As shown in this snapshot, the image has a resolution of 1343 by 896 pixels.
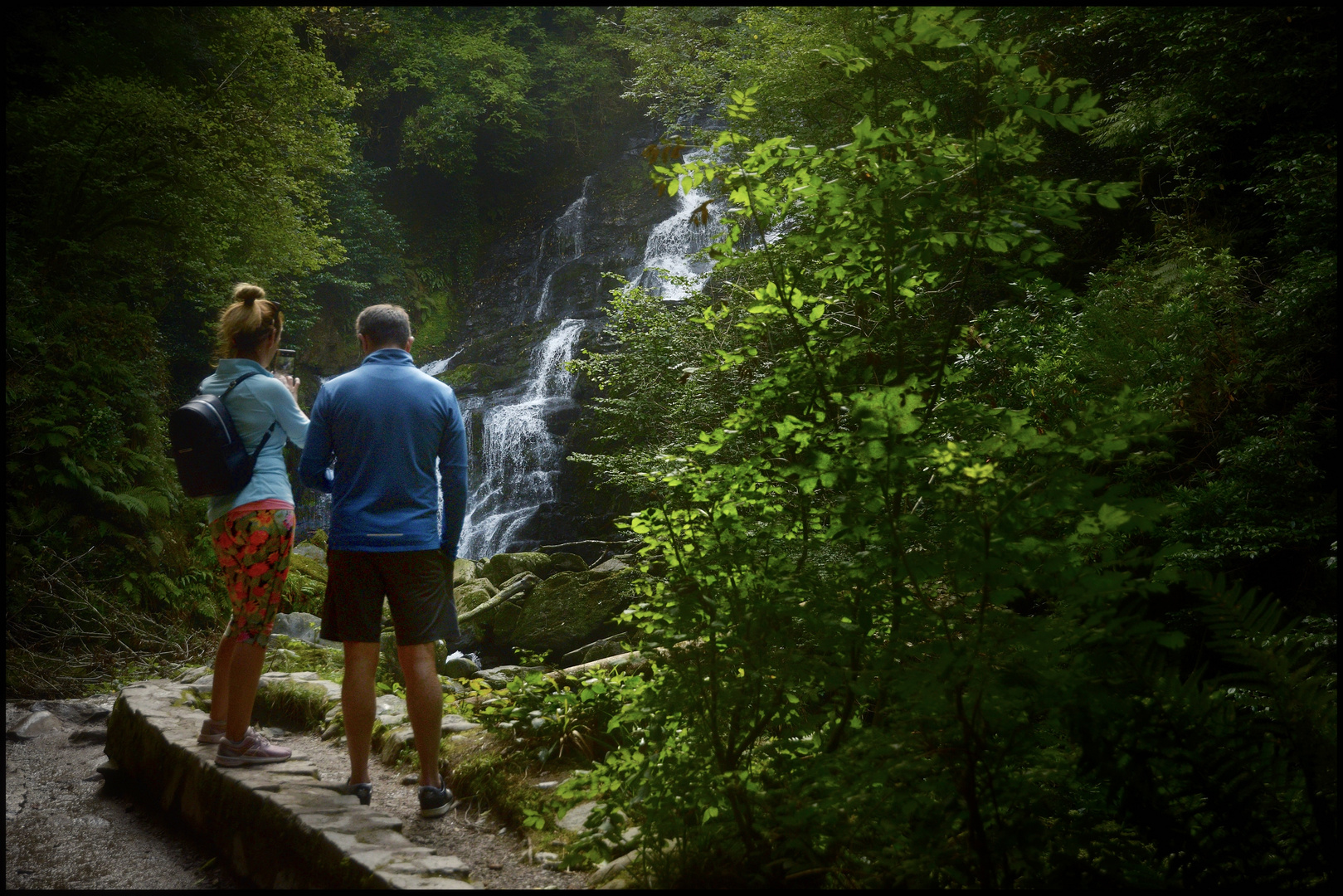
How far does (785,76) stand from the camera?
25.7ft

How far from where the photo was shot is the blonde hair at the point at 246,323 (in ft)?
9.73

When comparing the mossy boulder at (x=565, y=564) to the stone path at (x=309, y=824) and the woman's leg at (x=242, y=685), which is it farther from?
the woman's leg at (x=242, y=685)

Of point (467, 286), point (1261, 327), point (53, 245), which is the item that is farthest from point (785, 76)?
point (467, 286)

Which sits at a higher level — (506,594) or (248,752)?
(248,752)

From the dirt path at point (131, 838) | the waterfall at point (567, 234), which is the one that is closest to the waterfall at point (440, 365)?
the waterfall at point (567, 234)

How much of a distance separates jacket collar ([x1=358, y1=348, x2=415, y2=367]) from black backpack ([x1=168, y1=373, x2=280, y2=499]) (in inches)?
22.1

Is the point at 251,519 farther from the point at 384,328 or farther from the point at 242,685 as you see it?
the point at 384,328

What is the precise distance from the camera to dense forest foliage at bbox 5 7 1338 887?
1.83 m

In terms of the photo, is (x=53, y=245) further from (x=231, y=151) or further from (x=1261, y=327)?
(x=1261, y=327)

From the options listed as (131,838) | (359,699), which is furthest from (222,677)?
(359,699)

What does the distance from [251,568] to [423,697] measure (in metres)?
0.83

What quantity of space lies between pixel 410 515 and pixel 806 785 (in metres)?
1.59

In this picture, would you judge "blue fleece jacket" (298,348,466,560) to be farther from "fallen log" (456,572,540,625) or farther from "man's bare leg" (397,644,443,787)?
"fallen log" (456,572,540,625)

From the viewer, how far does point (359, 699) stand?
2699 mm
